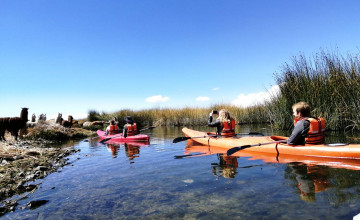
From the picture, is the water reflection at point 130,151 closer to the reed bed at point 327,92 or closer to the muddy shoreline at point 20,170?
the muddy shoreline at point 20,170

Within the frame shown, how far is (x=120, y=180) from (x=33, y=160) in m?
3.69

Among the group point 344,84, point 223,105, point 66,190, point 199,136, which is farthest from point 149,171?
point 223,105

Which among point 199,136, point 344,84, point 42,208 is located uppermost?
point 344,84

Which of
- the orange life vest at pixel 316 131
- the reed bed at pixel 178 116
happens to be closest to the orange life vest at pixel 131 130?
the orange life vest at pixel 316 131

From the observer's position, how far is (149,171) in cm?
596

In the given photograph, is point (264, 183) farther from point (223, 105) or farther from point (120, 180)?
point (223, 105)

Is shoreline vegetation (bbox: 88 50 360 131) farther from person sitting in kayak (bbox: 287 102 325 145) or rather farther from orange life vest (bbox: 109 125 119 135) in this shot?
orange life vest (bbox: 109 125 119 135)

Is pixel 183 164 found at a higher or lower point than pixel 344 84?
lower

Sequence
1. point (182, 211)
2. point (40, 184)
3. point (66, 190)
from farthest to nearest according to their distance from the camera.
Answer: point (40, 184) → point (66, 190) → point (182, 211)

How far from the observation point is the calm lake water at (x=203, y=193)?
331cm

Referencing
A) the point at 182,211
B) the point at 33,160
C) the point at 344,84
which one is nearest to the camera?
the point at 182,211

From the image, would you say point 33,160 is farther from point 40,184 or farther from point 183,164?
point 183,164

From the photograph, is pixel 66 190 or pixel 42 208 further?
pixel 66 190

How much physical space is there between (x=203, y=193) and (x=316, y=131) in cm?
369
